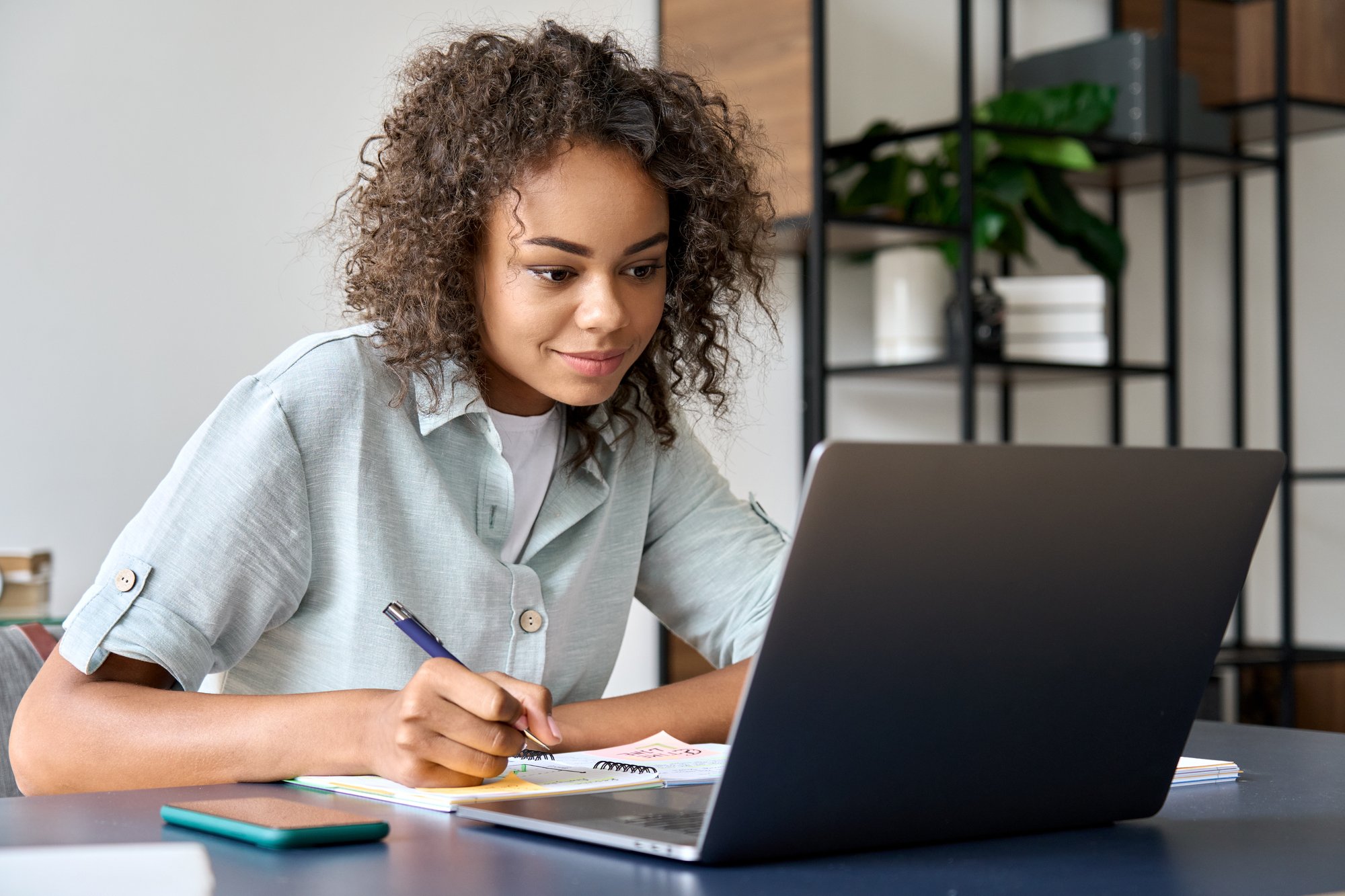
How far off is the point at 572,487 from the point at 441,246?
266mm

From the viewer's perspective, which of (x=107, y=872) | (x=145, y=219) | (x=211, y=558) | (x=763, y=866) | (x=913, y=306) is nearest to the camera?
(x=107, y=872)

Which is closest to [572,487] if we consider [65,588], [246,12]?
[65,588]

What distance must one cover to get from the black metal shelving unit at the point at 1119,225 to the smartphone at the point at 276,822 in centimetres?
216

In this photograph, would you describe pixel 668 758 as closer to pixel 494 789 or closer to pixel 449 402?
pixel 494 789

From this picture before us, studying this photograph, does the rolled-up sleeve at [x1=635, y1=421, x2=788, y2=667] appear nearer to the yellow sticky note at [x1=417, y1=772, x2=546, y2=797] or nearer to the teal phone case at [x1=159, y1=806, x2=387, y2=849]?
the yellow sticky note at [x1=417, y1=772, x2=546, y2=797]

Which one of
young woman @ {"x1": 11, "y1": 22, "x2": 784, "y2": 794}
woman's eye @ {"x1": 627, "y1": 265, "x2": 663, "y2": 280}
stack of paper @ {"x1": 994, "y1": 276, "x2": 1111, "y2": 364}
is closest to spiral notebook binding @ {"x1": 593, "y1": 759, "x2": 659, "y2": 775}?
young woman @ {"x1": 11, "y1": 22, "x2": 784, "y2": 794}

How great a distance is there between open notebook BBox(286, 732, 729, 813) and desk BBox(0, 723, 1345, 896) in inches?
0.7

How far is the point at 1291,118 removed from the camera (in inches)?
136

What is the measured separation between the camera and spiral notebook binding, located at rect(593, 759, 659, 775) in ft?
3.07

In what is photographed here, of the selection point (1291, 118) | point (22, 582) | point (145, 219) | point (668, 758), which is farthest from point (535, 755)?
point (1291, 118)

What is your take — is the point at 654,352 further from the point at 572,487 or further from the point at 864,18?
the point at 864,18

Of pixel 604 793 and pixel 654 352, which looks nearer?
pixel 604 793

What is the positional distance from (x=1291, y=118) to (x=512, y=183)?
112 inches

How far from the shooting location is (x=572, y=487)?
1.36 m
